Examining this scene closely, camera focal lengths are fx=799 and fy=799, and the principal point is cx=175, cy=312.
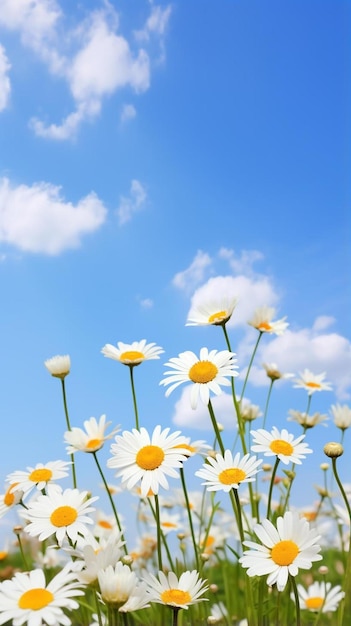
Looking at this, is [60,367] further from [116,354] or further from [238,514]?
[238,514]

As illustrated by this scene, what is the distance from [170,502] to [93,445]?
1107mm

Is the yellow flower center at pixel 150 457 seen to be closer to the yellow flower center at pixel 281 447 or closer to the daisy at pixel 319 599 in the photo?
the yellow flower center at pixel 281 447

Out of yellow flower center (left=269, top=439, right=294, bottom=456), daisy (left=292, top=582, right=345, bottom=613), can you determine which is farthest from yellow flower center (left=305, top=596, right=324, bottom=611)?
yellow flower center (left=269, top=439, right=294, bottom=456)

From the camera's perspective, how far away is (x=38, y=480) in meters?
1.73

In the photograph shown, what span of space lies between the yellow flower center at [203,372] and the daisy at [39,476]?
1.12ft

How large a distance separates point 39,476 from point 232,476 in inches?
17.7

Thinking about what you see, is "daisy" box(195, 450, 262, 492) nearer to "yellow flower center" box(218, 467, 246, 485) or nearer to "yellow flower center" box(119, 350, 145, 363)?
"yellow flower center" box(218, 467, 246, 485)

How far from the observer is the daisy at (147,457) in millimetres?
1513

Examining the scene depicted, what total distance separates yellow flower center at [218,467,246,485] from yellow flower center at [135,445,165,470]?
0.12 m

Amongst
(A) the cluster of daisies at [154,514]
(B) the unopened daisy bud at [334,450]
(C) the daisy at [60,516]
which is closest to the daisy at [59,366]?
(A) the cluster of daisies at [154,514]

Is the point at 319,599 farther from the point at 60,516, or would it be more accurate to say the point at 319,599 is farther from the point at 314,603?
the point at 60,516

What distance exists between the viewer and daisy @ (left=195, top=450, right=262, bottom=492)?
154 centimetres

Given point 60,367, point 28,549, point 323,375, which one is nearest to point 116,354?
point 60,367

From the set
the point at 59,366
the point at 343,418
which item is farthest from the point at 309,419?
the point at 59,366
